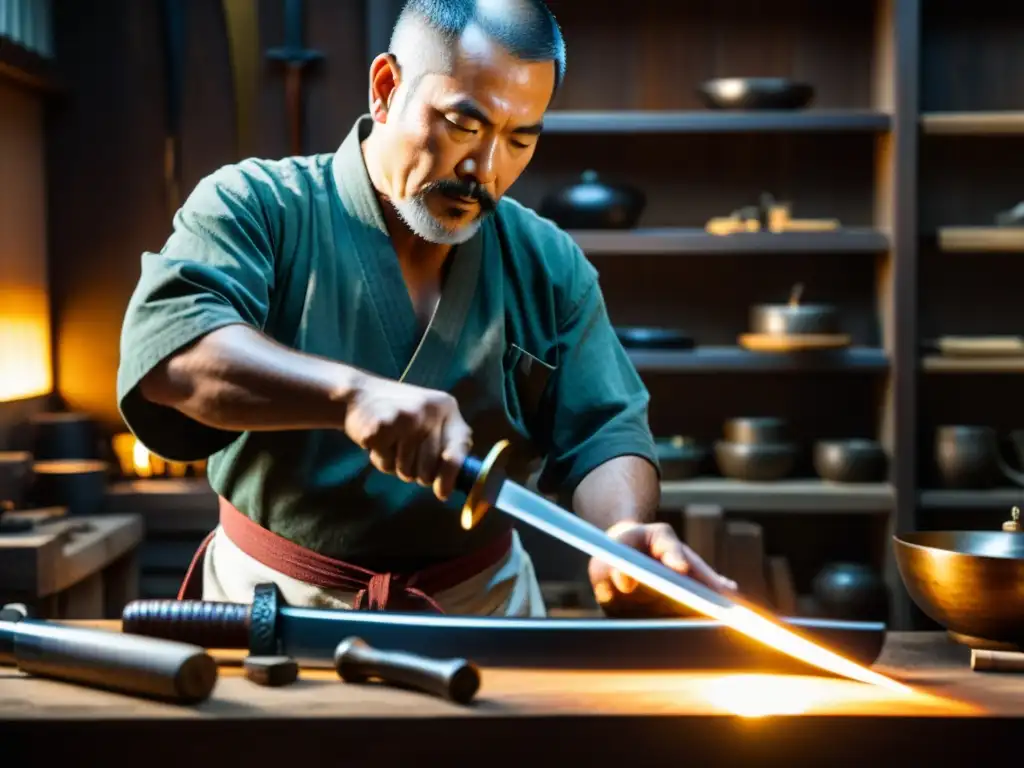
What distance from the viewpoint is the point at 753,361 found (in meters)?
4.25

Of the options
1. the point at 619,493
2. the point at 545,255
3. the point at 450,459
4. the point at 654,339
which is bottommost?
the point at 619,493

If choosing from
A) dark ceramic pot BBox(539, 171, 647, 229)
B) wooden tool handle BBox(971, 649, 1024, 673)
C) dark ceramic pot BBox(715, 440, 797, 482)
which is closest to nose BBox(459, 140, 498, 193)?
wooden tool handle BBox(971, 649, 1024, 673)

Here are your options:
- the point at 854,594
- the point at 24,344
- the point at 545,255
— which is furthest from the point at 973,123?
the point at 24,344

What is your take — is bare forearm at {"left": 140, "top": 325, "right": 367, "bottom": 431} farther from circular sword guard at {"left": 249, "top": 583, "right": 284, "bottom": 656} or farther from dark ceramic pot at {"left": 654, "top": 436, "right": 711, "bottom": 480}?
dark ceramic pot at {"left": 654, "top": 436, "right": 711, "bottom": 480}

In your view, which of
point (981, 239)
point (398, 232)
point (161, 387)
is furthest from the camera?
point (981, 239)

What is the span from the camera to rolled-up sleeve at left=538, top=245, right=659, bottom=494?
79.3 inches

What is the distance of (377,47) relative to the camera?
415cm

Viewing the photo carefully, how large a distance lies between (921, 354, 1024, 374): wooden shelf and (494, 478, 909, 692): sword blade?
300 cm

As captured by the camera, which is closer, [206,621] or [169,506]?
[206,621]

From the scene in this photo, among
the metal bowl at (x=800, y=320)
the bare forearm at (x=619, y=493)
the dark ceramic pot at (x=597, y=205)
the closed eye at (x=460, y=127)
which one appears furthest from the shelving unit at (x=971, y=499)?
the closed eye at (x=460, y=127)

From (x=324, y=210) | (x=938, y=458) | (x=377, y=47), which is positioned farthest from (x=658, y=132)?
(x=324, y=210)

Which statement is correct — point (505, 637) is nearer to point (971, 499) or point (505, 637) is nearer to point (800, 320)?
point (800, 320)

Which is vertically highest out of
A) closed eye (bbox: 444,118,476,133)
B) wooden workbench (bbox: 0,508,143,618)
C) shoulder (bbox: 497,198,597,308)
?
closed eye (bbox: 444,118,476,133)

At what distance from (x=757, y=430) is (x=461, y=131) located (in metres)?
2.65
